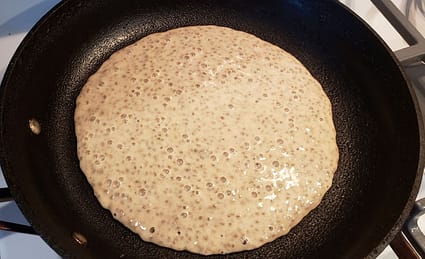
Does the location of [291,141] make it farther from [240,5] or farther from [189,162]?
[240,5]

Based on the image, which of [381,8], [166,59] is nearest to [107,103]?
[166,59]

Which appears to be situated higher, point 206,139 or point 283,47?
point 283,47

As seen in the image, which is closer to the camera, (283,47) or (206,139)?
(206,139)
